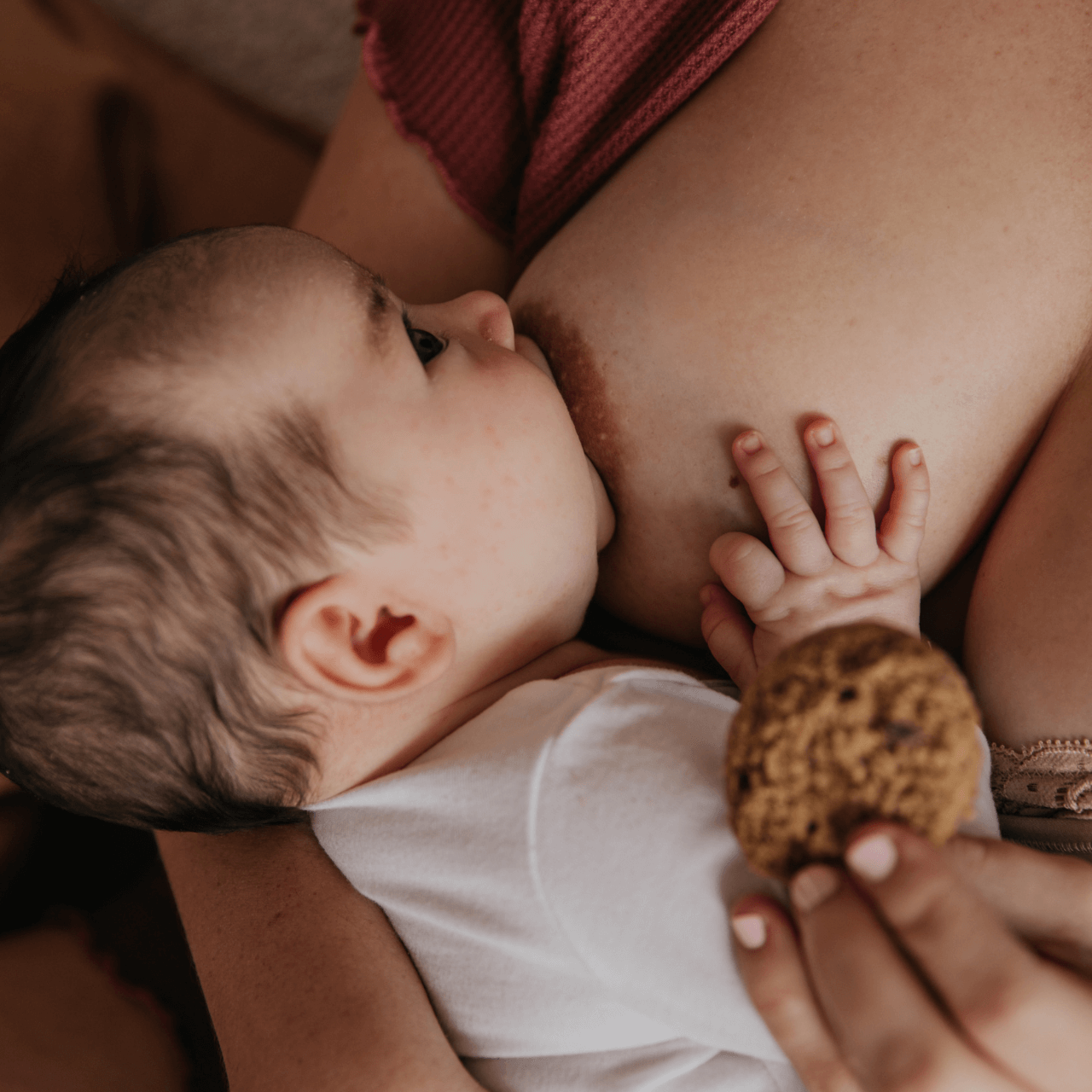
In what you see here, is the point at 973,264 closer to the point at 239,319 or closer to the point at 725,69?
the point at 725,69

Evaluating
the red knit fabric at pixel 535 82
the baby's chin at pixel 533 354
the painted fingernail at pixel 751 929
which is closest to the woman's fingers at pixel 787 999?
the painted fingernail at pixel 751 929

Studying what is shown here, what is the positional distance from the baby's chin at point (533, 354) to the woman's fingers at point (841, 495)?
0.89 feet

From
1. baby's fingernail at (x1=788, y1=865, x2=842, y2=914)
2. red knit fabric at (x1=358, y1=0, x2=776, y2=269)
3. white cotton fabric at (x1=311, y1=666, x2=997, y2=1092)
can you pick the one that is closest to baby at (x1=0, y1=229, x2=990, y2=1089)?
white cotton fabric at (x1=311, y1=666, x2=997, y2=1092)

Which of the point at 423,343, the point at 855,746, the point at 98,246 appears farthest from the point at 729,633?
the point at 98,246

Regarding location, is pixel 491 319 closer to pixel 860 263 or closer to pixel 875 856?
pixel 860 263

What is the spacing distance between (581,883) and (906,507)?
42 centimetres

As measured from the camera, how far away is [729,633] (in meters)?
0.79

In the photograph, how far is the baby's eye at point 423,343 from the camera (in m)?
0.78

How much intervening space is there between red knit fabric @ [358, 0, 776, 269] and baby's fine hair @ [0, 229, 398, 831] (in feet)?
1.25

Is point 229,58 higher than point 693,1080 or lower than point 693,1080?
higher

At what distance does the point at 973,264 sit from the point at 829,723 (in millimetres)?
426

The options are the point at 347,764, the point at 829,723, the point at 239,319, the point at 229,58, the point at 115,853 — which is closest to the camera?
the point at 829,723

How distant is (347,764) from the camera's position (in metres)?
0.79

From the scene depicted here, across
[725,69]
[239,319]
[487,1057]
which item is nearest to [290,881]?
[487,1057]
